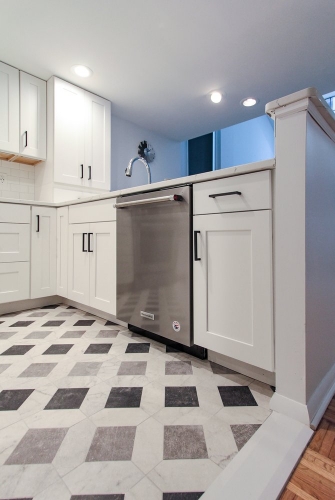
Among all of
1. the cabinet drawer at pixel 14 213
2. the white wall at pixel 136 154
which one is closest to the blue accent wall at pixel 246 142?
the white wall at pixel 136 154

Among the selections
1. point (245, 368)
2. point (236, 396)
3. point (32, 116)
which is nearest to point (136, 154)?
point (32, 116)

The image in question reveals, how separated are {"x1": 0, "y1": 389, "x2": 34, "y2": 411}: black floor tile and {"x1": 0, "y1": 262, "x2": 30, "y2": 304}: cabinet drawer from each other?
4.04 ft

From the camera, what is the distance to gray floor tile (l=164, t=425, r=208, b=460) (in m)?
0.71

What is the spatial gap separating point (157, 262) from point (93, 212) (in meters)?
0.78

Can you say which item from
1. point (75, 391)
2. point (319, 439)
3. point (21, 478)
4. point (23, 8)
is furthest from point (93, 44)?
point (319, 439)

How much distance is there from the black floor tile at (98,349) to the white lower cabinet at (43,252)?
103 cm

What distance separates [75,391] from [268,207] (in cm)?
104

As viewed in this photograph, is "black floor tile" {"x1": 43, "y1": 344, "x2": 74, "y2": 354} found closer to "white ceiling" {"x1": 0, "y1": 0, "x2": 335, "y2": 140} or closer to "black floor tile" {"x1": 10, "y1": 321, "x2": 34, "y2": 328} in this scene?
"black floor tile" {"x1": 10, "y1": 321, "x2": 34, "y2": 328}

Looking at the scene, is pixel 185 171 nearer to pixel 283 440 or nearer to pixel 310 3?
pixel 310 3

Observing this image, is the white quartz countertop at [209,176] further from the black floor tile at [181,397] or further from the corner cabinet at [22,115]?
the corner cabinet at [22,115]

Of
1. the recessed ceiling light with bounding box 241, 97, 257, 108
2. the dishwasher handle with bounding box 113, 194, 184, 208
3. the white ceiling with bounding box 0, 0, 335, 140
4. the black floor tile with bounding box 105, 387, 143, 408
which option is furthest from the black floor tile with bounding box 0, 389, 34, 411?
the recessed ceiling light with bounding box 241, 97, 257, 108

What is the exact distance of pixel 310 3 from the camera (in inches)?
64.4

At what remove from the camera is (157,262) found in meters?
1.39

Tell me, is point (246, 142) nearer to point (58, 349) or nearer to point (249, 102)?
point (249, 102)
